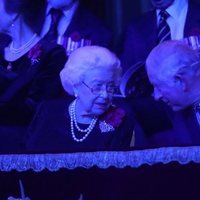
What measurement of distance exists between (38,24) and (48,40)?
13 cm

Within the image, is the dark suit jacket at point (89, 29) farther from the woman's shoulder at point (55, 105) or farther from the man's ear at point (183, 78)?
the man's ear at point (183, 78)

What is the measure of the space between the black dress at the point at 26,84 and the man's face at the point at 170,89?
50 cm

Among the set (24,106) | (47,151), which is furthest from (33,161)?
(24,106)

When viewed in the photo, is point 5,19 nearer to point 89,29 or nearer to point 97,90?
point 89,29

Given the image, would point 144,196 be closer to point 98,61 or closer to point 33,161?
point 33,161

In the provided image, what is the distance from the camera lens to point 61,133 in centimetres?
164

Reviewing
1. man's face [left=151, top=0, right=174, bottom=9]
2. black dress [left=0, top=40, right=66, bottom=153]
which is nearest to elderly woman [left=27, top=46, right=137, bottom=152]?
black dress [left=0, top=40, right=66, bottom=153]

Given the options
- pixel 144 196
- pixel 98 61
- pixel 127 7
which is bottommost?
pixel 127 7

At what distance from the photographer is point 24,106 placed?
195 cm

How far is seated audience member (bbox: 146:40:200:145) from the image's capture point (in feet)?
4.98

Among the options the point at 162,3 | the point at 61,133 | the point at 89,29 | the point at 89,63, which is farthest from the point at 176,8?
the point at 61,133

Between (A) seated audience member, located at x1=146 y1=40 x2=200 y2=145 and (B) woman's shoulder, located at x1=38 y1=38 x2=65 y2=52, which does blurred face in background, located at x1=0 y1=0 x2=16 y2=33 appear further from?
(A) seated audience member, located at x1=146 y1=40 x2=200 y2=145

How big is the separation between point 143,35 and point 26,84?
516 mm

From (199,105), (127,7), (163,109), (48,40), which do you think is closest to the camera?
(199,105)
